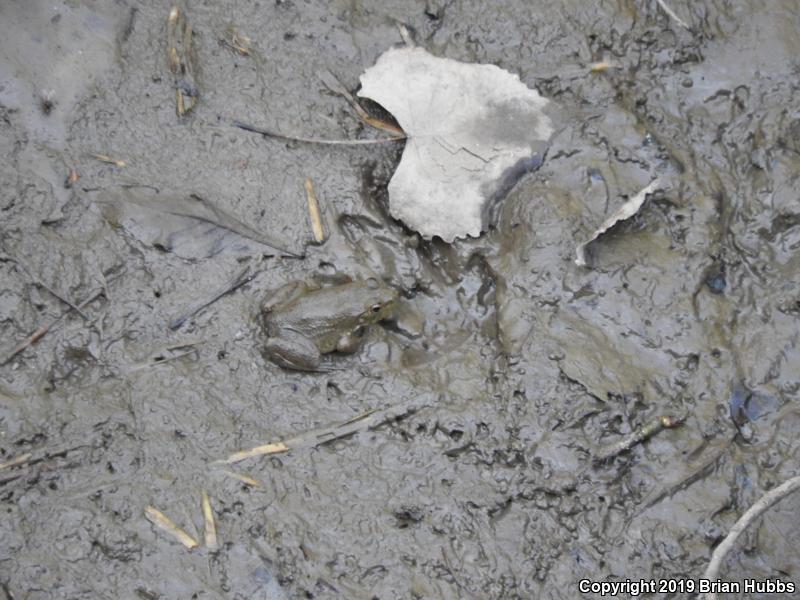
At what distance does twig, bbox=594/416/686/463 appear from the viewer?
13.2ft

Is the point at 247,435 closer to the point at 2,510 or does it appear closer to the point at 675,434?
the point at 2,510

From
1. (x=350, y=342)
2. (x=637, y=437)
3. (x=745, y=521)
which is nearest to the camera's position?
(x=745, y=521)

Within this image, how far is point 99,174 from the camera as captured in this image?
452cm

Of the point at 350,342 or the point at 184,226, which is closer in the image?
the point at 350,342

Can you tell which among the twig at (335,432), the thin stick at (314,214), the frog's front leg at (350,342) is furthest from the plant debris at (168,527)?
the thin stick at (314,214)

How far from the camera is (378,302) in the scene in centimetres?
437

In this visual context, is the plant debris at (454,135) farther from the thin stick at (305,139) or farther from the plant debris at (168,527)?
the plant debris at (168,527)

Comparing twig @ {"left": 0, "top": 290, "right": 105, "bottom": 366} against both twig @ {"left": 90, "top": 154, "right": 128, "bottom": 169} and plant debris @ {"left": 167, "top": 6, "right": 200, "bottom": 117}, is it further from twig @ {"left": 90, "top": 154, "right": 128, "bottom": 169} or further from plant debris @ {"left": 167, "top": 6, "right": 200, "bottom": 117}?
plant debris @ {"left": 167, "top": 6, "right": 200, "bottom": 117}

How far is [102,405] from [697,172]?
3.49 metres

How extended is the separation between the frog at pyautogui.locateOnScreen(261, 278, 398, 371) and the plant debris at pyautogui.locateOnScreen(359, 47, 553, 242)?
1.52 feet

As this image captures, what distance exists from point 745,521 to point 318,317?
7.58 feet

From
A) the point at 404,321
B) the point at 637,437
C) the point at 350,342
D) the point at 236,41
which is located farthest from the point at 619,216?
the point at 236,41

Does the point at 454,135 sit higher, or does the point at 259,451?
the point at 454,135

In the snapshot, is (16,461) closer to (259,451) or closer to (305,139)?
(259,451)
